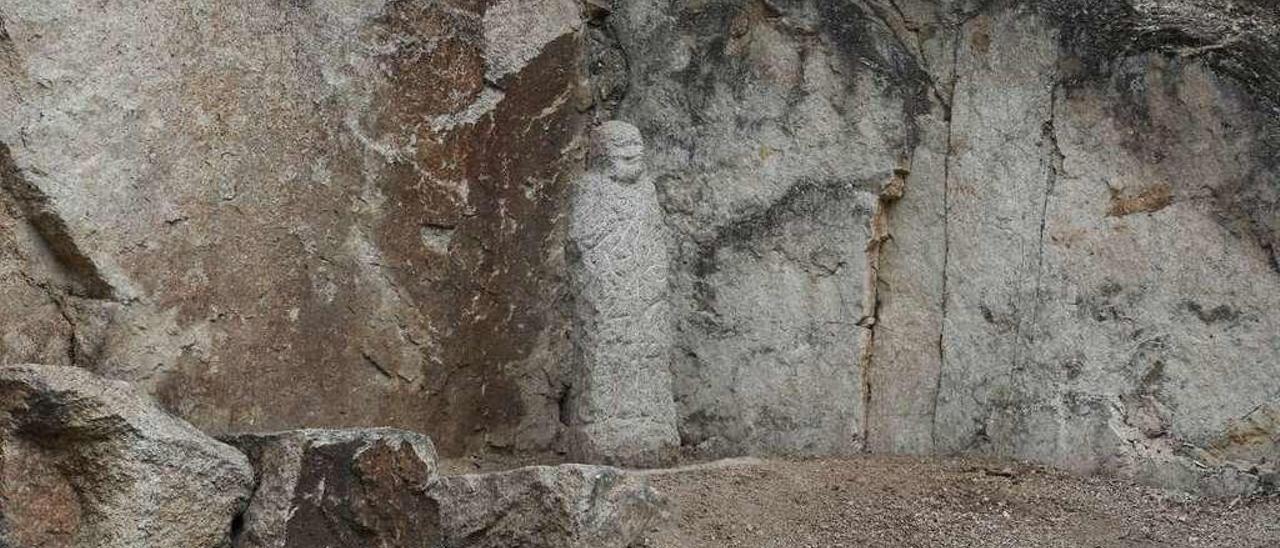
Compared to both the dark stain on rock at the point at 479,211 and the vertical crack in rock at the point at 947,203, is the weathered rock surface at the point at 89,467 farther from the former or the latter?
the vertical crack in rock at the point at 947,203

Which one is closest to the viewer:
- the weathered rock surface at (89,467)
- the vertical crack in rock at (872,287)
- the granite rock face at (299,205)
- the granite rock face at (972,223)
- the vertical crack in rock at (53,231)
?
the weathered rock surface at (89,467)

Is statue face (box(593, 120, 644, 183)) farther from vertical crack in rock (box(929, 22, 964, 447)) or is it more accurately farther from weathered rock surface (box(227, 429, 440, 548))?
weathered rock surface (box(227, 429, 440, 548))

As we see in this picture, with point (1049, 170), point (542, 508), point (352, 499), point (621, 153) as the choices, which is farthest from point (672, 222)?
point (352, 499)

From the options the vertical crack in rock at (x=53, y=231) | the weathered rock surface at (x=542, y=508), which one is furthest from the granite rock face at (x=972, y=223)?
the vertical crack in rock at (x=53, y=231)

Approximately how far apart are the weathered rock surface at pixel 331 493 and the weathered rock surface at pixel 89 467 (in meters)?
0.22

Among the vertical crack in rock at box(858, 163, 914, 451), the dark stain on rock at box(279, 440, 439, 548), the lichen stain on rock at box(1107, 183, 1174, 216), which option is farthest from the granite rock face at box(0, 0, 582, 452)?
the lichen stain on rock at box(1107, 183, 1174, 216)

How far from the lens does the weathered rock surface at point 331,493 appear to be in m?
5.71

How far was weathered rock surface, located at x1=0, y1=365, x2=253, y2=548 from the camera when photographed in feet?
17.5

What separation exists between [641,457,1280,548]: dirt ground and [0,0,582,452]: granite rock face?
951 mm

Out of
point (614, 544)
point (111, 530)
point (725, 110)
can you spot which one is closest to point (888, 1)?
point (725, 110)

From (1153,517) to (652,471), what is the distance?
→ 162cm

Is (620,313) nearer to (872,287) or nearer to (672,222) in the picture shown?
(672,222)

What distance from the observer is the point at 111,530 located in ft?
17.7

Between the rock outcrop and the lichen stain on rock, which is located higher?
the lichen stain on rock
